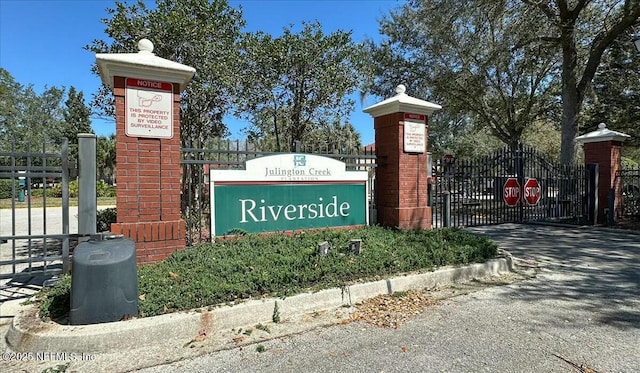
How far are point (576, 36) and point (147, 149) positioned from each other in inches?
580

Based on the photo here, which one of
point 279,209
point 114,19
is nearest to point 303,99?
point 114,19

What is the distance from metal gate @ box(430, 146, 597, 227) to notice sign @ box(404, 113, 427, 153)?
4.88 feet

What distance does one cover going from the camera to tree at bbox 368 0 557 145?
13172mm

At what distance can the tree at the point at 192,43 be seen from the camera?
9.00 meters

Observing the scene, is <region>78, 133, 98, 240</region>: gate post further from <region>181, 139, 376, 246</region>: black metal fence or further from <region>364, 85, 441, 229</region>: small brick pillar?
<region>364, 85, 441, 229</region>: small brick pillar

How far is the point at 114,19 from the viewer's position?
8.99 m

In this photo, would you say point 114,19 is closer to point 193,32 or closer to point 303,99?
point 193,32

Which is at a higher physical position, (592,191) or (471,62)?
(471,62)

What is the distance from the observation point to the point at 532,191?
10.6 m

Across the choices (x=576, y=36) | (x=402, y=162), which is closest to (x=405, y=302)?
(x=402, y=162)

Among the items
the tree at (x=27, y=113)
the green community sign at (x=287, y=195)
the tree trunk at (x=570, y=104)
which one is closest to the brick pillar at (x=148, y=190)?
the green community sign at (x=287, y=195)

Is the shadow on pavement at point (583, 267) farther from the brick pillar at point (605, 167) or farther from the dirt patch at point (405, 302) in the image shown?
the brick pillar at point (605, 167)

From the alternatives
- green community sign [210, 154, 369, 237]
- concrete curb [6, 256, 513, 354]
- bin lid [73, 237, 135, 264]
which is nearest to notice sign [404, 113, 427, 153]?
green community sign [210, 154, 369, 237]

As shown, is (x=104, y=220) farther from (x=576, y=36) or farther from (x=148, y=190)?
(x=576, y=36)
